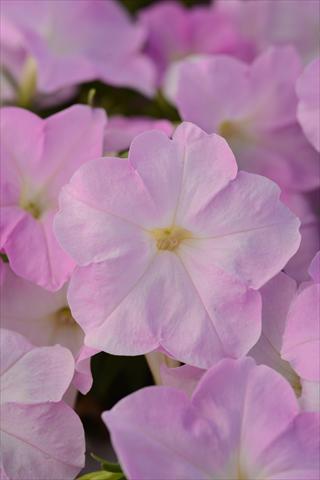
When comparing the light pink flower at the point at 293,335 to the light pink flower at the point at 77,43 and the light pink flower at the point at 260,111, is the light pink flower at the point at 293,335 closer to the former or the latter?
the light pink flower at the point at 260,111

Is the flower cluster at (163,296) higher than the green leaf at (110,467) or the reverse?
higher

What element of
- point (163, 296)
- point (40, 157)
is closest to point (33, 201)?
point (40, 157)

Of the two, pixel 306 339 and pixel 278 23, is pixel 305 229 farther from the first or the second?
pixel 278 23

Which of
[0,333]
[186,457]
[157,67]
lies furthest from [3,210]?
[157,67]

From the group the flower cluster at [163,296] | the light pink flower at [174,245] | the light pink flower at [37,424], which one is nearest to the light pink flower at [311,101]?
the flower cluster at [163,296]

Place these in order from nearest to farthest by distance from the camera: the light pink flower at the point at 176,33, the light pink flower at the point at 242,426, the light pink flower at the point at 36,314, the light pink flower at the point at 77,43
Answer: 1. the light pink flower at the point at 242,426
2. the light pink flower at the point at 36,314
3. the light pink flower at the point at 77,43
4. the light pink flower at the point at 176,33

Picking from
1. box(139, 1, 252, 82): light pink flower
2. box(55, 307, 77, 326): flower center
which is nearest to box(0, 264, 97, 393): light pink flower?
box(55, 307, 77, 326): flower center
